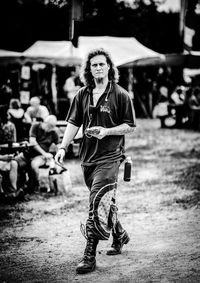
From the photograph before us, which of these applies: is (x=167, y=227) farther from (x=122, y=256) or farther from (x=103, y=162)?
(x=103, y=162)

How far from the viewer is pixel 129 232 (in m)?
5.74

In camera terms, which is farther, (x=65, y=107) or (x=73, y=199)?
(x=65, y=107)

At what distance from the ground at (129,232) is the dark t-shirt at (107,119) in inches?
40.4

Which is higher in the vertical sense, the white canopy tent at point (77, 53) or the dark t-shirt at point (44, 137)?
the white canopy tent at point (77, 53)

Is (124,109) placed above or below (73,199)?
above

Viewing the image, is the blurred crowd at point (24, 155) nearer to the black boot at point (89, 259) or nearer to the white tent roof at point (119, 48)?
the black boot at point (89, 259)

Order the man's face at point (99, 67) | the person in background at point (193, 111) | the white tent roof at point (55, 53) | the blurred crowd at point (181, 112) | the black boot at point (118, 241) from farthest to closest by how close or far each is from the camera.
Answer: the blurred crowd at point (181, 112)
the person in background at point (193, 111)
the white tent roof at point (55, 53)
the black boot at point (118, 241)
the man's face at point (99, 67)

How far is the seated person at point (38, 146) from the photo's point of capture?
8.12 meters

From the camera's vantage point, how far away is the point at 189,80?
21.4m

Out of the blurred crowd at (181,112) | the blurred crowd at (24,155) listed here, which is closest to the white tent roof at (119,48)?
the blurred crowd at (181,112)

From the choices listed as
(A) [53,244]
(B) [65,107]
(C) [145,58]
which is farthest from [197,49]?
(A) [53,244]

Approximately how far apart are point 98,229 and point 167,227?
5.84ft

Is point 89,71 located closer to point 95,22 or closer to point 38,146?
point 38,146

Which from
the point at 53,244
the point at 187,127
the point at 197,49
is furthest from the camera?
the point at 197,49
